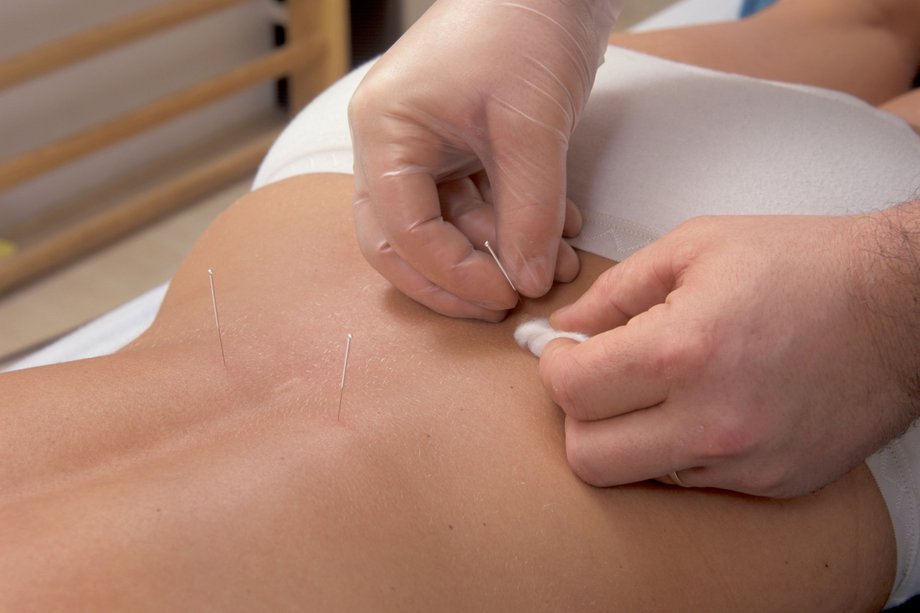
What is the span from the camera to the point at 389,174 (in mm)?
1061

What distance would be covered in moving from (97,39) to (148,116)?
0.26 meters

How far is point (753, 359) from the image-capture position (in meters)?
0.89

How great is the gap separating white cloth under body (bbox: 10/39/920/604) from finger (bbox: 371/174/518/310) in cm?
17

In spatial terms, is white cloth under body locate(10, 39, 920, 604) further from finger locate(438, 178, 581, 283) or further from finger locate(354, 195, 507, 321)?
finger locate(354, 195, 507, 321)

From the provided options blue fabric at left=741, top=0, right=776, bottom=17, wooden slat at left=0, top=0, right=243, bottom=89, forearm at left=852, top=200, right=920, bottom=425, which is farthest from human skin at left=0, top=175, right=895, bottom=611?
wooden slat at left=0, top=0, right=243, bottom=89

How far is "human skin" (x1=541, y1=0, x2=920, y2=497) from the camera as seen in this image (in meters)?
0.89

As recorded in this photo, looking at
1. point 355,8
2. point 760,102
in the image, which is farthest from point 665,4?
point 760,102

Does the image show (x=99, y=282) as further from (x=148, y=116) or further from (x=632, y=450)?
(x=632, y=450)

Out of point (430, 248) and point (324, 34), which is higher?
point (430, 248)

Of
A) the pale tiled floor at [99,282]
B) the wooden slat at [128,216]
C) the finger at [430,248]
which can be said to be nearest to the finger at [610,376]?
the finger at [430,248]

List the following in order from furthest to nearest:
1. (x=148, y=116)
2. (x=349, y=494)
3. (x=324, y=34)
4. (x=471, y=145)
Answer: (x=324, y=34), (x=148, y=116), (x=471, y=145), (x=349, y=494)

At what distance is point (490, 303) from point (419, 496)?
0.90 ft

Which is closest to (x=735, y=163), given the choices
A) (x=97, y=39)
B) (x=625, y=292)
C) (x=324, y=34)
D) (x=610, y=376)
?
(x=625, y=292)

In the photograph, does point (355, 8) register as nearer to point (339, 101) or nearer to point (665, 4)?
point (665, 4)
